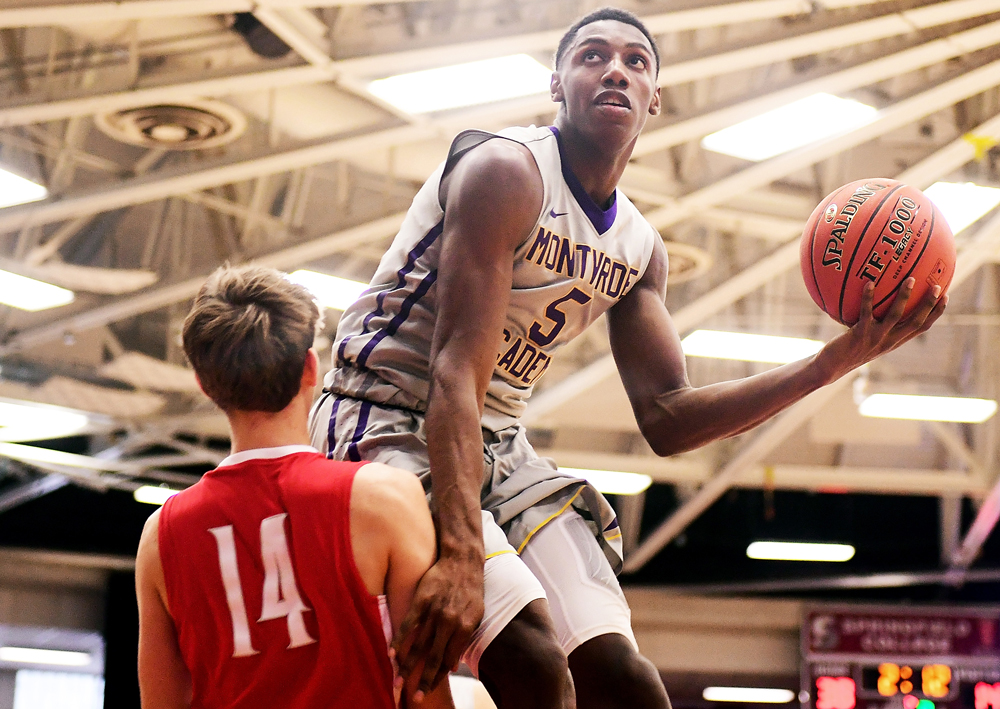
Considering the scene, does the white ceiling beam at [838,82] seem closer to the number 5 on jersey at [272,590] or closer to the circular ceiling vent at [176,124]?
the circular ceiling vent at [176,124]

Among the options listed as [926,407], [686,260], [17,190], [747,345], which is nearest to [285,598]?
[17,190]

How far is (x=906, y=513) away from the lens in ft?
54.6

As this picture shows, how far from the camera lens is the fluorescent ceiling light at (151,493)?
13742mm

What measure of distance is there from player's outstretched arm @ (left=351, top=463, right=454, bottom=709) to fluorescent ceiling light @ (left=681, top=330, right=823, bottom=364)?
8100mm

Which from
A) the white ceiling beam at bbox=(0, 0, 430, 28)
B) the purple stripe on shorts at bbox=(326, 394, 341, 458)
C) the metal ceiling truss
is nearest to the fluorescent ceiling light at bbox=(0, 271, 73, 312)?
the metal ceiling truss

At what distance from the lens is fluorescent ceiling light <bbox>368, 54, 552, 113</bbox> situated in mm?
6488

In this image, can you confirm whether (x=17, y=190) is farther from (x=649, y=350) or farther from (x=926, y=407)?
(x=926, y=407)

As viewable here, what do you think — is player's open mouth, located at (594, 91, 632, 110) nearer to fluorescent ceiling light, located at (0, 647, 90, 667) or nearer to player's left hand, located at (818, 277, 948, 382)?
player's left hand, located at (818, 277, 948, 382)

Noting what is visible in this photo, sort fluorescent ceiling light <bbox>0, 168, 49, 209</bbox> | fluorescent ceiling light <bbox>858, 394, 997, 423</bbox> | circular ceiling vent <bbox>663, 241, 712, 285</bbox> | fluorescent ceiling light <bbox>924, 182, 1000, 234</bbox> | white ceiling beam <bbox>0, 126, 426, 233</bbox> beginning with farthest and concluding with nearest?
fluorescent ceiling light <bbox>858, 394, 997, 423</bbox>
circular ceiling vent <bbox>663, 241, 712, 285</bbox>
fluorescent ceiling light <bbox>924, 182, 1000, 234</bbox>
white ceiling beam <bbox>0, 126, 426, 233</bbox>
fluorescent ceiling light <bbox>0, 168, 49, 209</bbox>

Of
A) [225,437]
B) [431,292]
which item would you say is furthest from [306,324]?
[225,437]

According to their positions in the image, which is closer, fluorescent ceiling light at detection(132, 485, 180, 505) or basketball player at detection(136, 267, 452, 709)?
basketball player at detection(136, 267, 452, 709)

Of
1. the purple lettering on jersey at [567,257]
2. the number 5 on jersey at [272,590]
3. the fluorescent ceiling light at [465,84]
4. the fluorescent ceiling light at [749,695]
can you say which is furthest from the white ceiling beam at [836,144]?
the fluorescent ceiling light at [749,695]

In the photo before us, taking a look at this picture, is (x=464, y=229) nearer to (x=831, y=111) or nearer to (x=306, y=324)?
(x=306, y=324)

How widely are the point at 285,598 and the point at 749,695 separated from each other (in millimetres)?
16962
